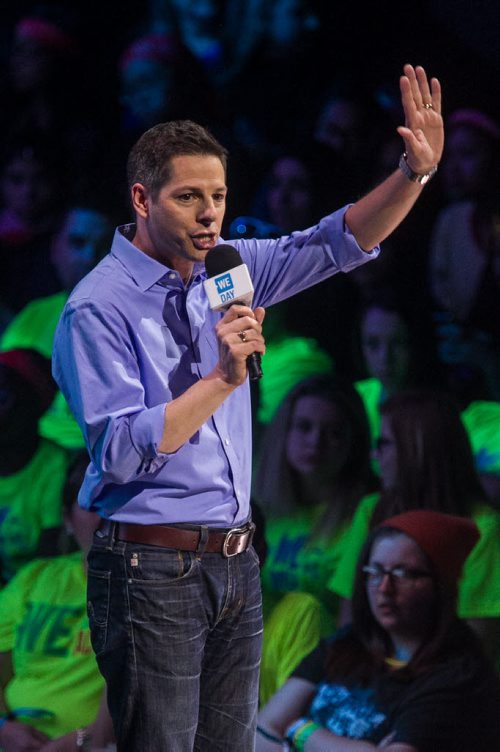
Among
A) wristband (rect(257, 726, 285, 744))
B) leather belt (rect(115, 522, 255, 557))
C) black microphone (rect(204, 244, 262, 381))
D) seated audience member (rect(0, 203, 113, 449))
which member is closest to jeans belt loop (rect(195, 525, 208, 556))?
leather belt (rect(115, 522, 255, 557))

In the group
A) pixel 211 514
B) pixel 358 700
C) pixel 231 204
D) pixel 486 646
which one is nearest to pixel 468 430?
pixel 486 646

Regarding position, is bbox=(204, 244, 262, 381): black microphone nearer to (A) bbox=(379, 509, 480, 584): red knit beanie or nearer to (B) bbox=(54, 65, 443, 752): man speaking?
(B) bbox=(54, 65, 443, 752): man speaking

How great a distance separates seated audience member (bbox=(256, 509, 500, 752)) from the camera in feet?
9.04

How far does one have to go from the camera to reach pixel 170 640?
4.81ft

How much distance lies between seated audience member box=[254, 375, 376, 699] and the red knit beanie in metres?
0.25

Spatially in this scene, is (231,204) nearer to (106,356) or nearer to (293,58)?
(293,58)

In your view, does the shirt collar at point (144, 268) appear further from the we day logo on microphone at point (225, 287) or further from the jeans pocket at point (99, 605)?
the jeans pocket at point (99, 605)

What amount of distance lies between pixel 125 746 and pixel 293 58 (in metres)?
2.29

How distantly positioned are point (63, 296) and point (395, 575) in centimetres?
155

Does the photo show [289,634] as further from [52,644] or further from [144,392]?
[144,392]

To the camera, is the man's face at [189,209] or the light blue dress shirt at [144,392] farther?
the man's face at [189,209]

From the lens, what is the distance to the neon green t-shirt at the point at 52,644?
3.26m

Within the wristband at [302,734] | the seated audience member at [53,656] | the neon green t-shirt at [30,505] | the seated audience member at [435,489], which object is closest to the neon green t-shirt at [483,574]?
the seated audience member at [435,489]

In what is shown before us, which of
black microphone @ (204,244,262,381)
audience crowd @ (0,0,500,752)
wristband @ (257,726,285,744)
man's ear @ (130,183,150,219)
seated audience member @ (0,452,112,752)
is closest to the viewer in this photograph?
black microphone @ (204,244,262,381)
